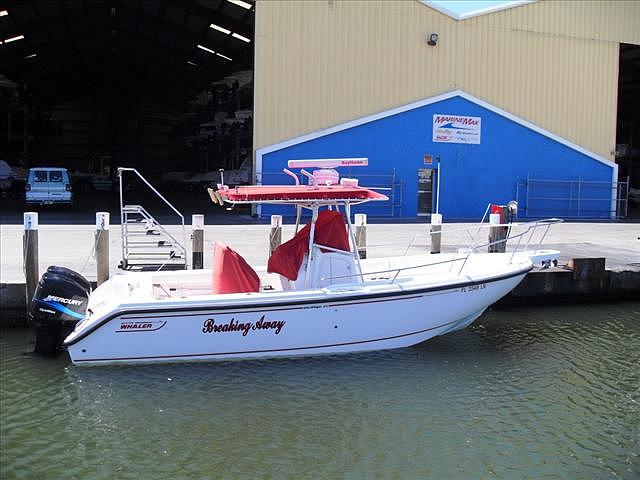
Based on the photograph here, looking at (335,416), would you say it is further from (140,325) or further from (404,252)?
(404,252)

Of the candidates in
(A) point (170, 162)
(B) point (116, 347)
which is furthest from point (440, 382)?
(A) point (170, 162)

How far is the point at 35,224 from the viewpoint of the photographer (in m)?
10.3

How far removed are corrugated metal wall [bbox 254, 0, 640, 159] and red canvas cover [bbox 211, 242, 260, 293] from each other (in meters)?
14.8

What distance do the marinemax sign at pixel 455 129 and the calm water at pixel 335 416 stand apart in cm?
1612

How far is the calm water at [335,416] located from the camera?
6.48m

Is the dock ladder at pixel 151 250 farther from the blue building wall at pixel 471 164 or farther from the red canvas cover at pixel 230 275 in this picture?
the blue building wall at pixel 471 164

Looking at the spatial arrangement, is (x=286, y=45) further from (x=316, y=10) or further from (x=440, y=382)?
(x=440, y=382)

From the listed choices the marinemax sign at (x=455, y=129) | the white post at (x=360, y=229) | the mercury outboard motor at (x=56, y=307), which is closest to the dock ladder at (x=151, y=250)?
the mercury outboard motor at (x=56, y=307)

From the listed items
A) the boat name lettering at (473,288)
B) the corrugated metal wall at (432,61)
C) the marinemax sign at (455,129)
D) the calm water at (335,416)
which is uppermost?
the corrugated metal wall at (432,61)

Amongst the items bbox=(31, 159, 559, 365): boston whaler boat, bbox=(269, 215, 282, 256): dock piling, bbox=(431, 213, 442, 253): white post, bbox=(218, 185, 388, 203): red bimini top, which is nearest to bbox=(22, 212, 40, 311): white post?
bbox=(31, 159, 559, 365): boston whaler boat

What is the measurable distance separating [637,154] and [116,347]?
140 feet

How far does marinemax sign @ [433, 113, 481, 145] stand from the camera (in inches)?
1002

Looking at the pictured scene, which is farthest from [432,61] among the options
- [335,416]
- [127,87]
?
[127,87]

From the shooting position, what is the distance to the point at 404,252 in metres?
14.4
